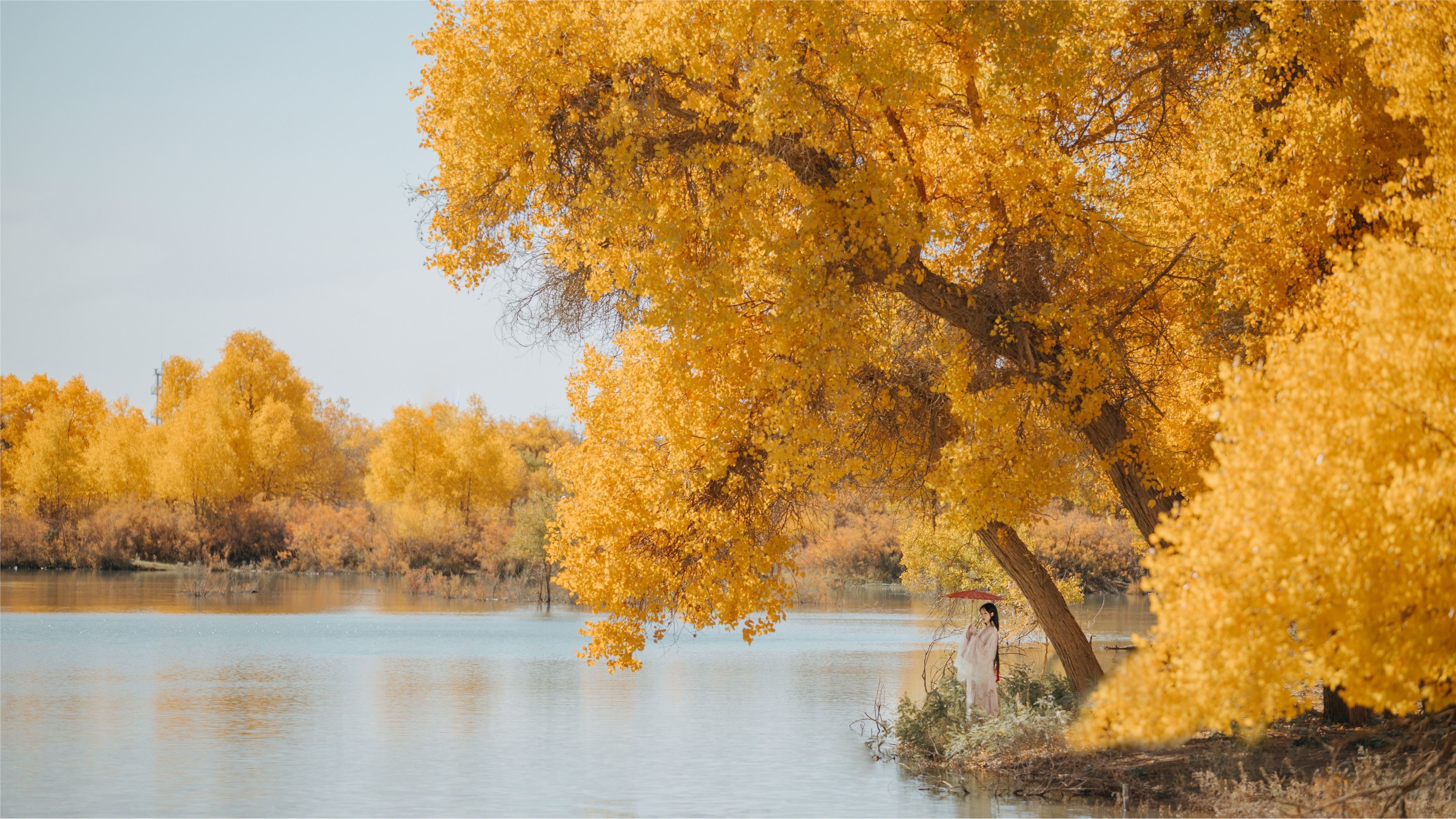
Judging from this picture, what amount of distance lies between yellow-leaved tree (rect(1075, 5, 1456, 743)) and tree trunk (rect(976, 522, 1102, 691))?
7.08 metres

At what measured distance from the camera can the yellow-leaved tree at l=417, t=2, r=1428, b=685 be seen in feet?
33.4

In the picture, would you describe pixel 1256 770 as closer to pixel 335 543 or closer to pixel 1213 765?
pixel 1213 765

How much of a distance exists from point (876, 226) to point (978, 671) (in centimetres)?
680

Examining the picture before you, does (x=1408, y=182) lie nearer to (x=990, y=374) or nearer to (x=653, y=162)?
(x=990, y=374)

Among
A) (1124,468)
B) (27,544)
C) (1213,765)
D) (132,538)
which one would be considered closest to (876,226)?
(1124,468)

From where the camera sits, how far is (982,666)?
49.0 feet

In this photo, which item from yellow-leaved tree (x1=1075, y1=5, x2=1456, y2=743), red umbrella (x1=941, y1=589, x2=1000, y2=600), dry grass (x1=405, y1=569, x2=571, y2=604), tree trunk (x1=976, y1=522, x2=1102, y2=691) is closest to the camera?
yellow-leaved tree (x1=1075, y1=5, x2=1456, y2=743)

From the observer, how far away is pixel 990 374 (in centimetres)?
1274

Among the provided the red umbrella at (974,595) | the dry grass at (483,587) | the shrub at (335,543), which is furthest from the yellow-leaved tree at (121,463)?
the red umbrella at (974,595)

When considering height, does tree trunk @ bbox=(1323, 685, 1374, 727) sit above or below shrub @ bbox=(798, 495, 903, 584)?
below

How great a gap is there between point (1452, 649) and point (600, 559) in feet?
27.8

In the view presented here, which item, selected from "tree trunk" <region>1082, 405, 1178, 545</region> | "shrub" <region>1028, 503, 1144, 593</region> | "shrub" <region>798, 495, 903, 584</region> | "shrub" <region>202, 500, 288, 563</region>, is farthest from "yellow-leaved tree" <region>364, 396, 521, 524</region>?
"tree trunk" <region>1082, 405, 1178, 545</region>

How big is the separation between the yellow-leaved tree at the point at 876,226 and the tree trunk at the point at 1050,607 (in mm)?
45

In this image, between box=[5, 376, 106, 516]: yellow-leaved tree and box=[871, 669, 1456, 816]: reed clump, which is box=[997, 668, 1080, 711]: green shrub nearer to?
box=[871, 669, 1456, 816]: reed clump
